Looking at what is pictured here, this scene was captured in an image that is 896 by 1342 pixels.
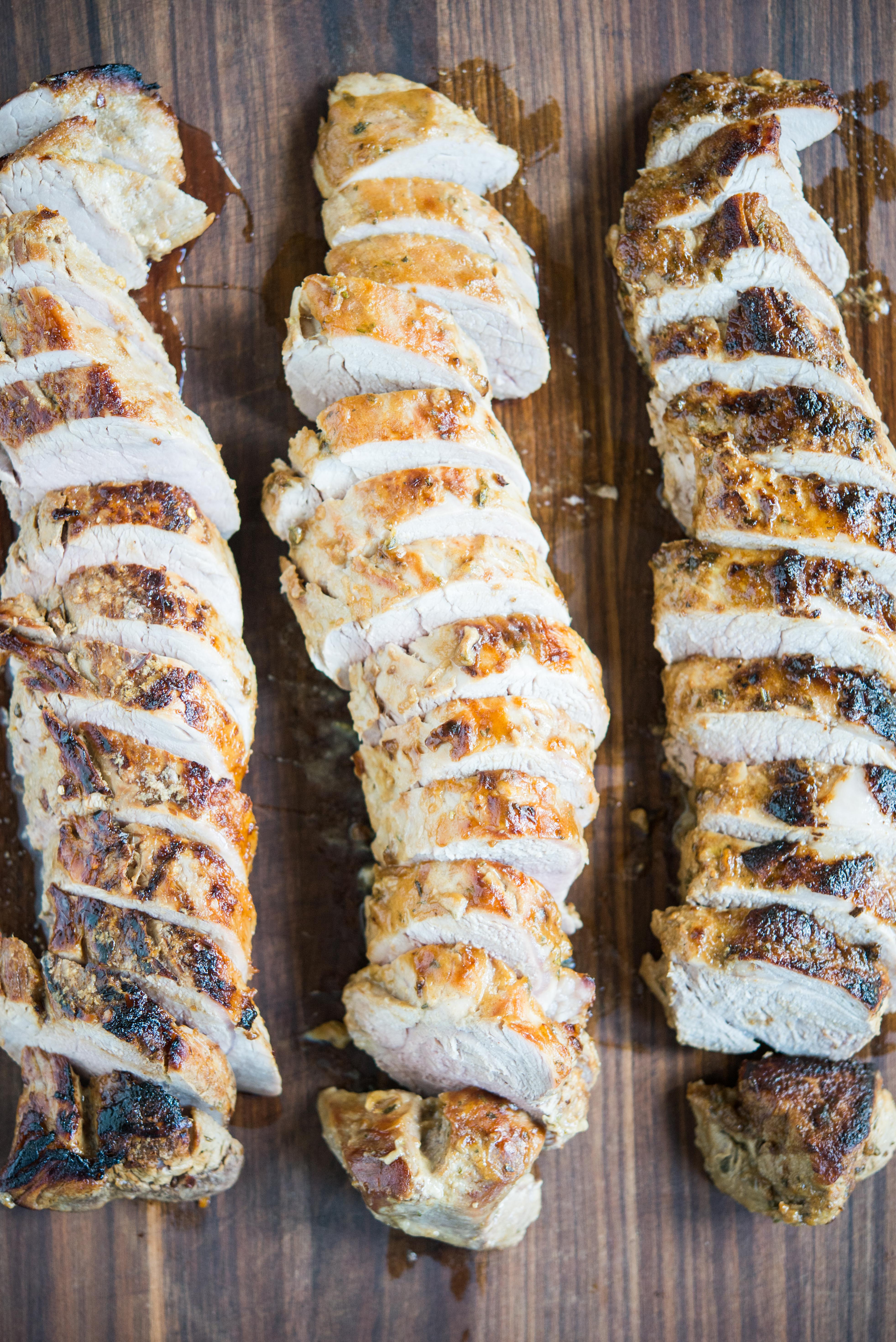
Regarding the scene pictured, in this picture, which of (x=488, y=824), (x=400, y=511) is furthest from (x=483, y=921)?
(x=400, y=511)

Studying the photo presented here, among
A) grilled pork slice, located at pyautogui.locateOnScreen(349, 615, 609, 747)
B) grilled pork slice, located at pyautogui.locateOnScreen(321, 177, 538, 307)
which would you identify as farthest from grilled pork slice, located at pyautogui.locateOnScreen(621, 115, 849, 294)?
grilled pork slice, located at pyautogui.locateOnScreen(349, 615, 609, 747)

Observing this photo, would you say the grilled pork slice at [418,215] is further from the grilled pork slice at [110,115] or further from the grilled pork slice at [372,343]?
the grilled pork slice at [110,115]

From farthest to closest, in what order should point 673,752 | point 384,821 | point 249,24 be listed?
point 249,24 → point 673,752 → point 384,821

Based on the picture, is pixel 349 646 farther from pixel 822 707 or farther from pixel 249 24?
pixel 249 24

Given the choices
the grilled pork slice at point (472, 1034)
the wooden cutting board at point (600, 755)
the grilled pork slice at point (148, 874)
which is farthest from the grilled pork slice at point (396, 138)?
the grilled pork slice at point (472, 1034)

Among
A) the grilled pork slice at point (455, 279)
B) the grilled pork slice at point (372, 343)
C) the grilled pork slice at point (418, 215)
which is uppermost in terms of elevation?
the grilled pork slice at point (418, 215)

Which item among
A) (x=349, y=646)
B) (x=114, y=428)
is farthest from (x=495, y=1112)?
(x=114, y=428)

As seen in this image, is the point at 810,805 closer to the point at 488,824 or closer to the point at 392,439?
the point at 488,824
